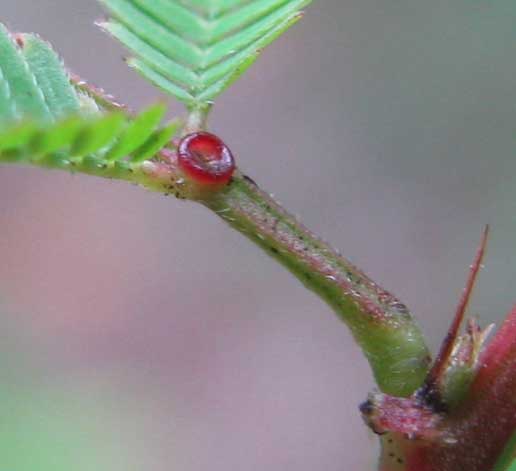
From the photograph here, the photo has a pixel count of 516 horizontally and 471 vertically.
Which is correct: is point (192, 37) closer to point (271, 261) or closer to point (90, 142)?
point (90, 142)

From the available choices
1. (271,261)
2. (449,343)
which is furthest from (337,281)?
(271,261)

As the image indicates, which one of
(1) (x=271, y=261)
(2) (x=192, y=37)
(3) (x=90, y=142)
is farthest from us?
(1) (x=271, y=261)

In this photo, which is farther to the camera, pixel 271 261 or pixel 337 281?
pixel 271 261

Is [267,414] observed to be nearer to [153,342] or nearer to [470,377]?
[153,342]

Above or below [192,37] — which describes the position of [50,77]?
below

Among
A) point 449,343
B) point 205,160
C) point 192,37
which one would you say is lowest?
point 449,343

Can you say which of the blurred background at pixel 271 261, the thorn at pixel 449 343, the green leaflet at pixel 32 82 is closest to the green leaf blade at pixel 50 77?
the green leaflet at pixel 32 82
